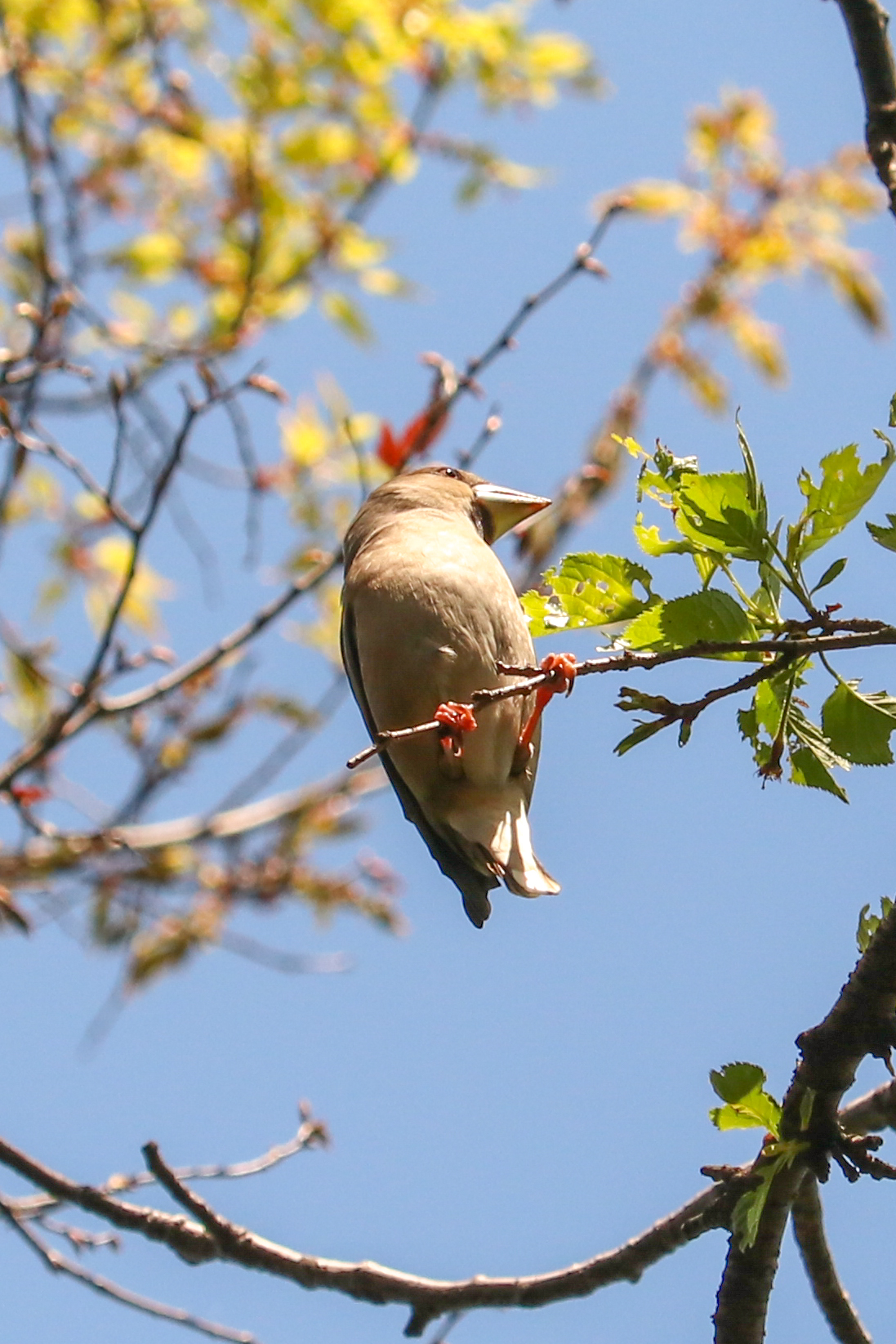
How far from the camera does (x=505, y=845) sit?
4.64m

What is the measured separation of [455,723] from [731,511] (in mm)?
1474

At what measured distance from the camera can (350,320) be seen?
6355 millimetres

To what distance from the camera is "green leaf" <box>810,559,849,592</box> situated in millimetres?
2617

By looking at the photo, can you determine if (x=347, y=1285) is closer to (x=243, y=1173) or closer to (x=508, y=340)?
(x=243, y=1173)

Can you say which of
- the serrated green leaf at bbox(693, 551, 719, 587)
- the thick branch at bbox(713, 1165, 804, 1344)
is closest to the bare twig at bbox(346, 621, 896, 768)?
the serrated green leaf at bbox(693, 551, 719, 587)

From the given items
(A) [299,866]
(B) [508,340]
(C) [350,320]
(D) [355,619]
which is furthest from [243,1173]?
(C) [350,320]

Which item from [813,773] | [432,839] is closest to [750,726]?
[813,773]

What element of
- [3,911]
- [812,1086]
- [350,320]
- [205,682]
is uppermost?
[350,320]

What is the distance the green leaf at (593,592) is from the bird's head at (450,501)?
104 inches

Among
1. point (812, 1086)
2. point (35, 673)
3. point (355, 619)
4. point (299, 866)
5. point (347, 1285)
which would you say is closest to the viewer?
point (812, 1086)

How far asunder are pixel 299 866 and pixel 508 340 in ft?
9.36

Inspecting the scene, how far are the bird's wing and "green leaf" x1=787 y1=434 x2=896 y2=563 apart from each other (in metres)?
2.21

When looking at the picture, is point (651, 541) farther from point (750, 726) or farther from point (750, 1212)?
point (750, 1212)

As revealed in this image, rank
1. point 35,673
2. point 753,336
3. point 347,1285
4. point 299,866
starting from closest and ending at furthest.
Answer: point 347,1285 < point 35,673 < point 299,866 < point 753,336
